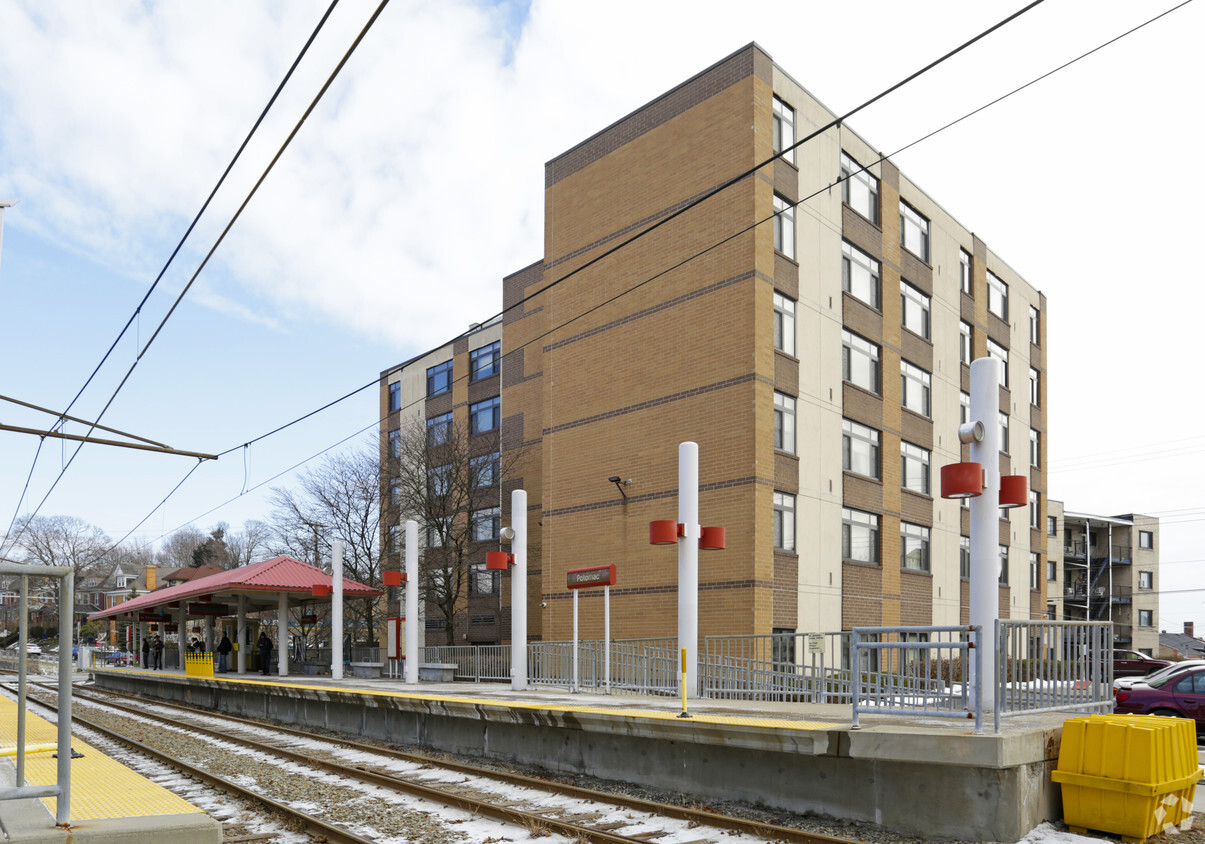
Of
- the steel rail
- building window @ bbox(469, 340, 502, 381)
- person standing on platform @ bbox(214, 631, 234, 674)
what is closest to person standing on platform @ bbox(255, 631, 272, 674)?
person standing on platform @ bbox(214, 631, 234, 674)

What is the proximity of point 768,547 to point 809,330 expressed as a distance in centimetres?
717

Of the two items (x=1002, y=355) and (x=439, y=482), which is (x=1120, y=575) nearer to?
(x=1002, y=355)

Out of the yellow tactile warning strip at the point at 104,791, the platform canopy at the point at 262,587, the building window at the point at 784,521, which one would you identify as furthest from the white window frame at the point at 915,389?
the yellow tactile warning strip at the point at 104,791

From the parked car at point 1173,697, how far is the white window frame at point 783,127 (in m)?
17.4

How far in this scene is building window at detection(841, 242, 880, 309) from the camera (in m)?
33.0

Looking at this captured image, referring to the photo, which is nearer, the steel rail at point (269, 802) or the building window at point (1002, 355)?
the steel rail at point (269, 802)

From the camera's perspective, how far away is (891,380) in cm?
3497

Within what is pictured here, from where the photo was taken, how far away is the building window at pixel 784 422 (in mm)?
28906

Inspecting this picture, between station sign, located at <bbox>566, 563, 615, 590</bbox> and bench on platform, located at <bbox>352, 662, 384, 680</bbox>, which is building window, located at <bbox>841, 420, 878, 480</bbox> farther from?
bench on platform, located at <bbox>352, 662, 384, 680</bbox>

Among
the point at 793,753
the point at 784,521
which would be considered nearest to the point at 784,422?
the point at 784,521

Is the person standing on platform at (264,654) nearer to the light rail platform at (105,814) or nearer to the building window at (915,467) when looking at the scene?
the building window at (915,467)

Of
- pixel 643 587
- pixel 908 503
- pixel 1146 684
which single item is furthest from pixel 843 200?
pixel 1146 684

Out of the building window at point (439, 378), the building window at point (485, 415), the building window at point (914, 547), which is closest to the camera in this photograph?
the building window at point (914, 547)

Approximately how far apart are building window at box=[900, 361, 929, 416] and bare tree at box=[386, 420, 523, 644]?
1798cm
